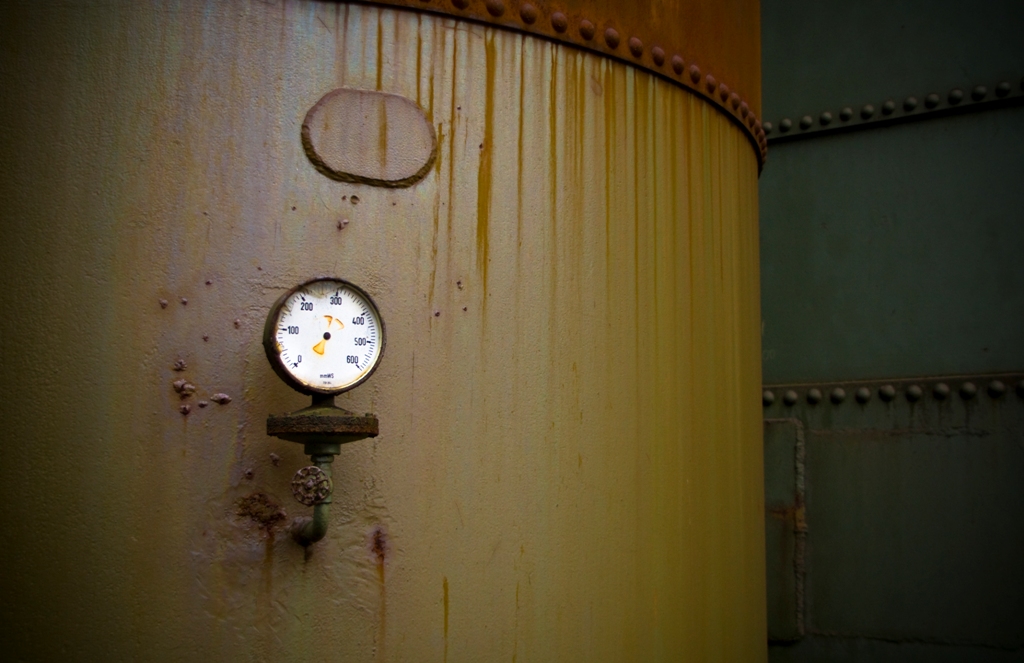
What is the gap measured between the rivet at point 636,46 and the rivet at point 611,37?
0.05 meters

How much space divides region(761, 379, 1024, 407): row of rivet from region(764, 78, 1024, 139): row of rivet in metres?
1.11

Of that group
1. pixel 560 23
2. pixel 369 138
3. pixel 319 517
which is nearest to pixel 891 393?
pixel 560 23

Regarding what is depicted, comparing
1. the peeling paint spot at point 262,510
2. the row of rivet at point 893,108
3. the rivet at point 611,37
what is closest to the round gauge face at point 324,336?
the peeling paint spot at point 262,510

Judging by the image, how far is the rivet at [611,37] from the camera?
96.7 inches

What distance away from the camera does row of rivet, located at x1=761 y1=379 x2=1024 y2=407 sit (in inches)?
133

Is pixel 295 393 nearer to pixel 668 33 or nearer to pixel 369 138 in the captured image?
pixel 369 138

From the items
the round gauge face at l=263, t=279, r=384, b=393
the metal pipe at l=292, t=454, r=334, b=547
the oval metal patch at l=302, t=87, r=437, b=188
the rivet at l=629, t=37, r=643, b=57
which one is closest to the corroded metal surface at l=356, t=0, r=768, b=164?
the rivet at l=629, t=37, r=643, b=57

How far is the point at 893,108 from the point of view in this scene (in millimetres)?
3760

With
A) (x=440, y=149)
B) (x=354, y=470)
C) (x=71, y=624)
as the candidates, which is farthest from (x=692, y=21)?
(x=71, y=624)

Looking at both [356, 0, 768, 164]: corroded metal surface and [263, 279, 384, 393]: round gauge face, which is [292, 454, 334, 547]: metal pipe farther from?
[356, 0, 768, 164]: corroded metal surface

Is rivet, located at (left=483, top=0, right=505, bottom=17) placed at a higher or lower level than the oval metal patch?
higher

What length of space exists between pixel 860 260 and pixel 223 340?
107 inches

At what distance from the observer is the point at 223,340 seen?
2.01m

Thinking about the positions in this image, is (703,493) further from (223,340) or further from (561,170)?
(223,340)
